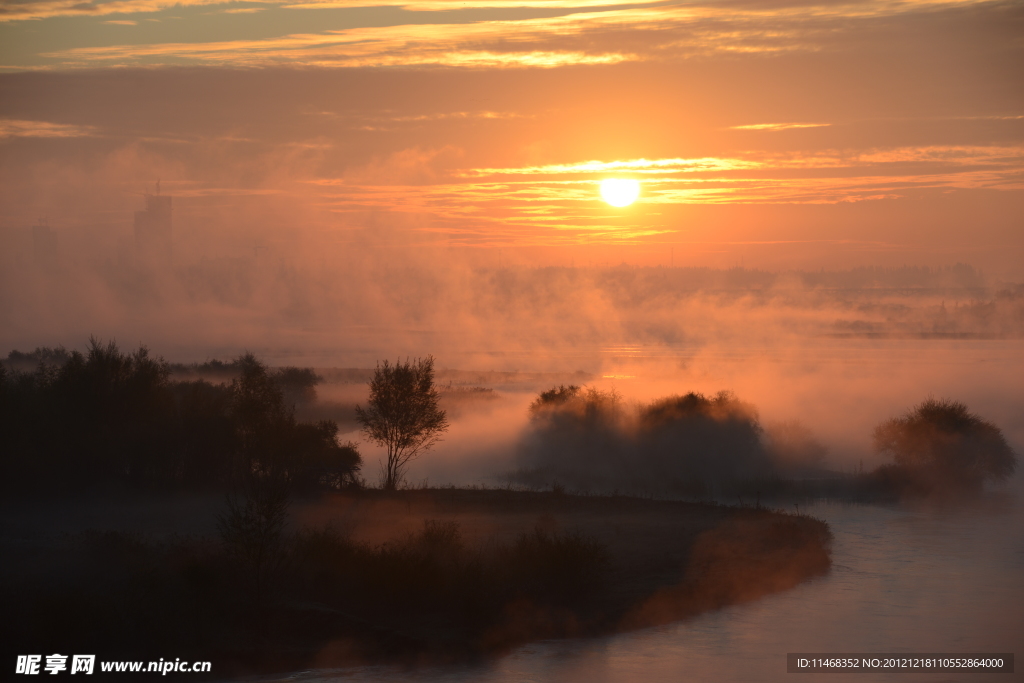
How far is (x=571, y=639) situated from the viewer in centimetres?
3428

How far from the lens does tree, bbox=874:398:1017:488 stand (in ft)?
273

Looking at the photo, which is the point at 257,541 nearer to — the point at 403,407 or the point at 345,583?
the point at 345,583

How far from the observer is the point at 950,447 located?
3356 inches

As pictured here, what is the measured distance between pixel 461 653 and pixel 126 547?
12939mm

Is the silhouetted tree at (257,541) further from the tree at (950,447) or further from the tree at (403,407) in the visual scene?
the tree at (950,447)

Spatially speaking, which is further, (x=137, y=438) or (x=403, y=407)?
(x=403, y=407)

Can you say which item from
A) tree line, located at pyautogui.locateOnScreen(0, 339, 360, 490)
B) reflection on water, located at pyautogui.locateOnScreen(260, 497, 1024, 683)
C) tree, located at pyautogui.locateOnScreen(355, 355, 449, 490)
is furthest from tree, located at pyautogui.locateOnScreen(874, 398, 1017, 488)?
tree line, located at pyautogui.locateOnScreen(0, 339, 360, 490)

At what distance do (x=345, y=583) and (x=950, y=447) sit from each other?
68.0 m

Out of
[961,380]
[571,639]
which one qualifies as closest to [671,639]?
[571,639]

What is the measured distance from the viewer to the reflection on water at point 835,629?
101 feet

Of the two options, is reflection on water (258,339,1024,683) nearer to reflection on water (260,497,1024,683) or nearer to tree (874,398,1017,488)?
reflection on water (260,497,1024,683)

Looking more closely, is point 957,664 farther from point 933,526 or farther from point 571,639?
point 933,526

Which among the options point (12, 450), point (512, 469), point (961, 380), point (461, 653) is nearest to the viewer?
point (461, 653)

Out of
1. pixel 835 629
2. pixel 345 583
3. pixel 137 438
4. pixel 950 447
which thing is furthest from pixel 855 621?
pixel 950 447
